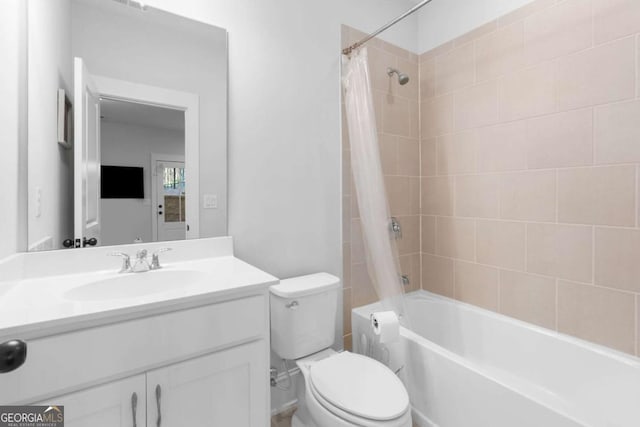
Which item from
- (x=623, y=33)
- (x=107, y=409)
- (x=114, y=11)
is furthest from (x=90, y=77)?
(x=623, y=33)

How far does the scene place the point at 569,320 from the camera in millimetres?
1557

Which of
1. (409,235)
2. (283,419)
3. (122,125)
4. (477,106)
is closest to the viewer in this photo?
(122,125)

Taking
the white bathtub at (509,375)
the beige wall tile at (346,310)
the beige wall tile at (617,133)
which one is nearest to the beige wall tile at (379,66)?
the beige wall tile at (617,133)

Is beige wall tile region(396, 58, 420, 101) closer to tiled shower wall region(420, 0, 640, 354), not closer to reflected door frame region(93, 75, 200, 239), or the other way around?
tiled shower wall region(420, 0, 640, 354)

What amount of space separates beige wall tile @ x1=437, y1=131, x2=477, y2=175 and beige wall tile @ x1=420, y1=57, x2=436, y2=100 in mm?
362

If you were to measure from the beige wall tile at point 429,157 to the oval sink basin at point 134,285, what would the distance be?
1.72m

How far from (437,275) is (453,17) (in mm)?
1781

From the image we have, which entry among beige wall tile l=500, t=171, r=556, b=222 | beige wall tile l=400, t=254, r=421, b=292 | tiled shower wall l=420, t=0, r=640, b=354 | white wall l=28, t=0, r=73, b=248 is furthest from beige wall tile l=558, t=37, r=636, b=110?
white wall l=28, t=0, r=73, b=248

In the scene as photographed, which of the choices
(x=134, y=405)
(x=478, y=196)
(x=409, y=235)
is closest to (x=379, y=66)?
(x=478, y=196)

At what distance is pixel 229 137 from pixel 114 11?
0.68 m

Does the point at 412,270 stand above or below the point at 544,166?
below

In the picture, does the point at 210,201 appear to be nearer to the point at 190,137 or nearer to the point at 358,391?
the point at 190,137

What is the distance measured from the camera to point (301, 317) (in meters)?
1.50

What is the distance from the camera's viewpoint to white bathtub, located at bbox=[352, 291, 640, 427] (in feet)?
3.84
